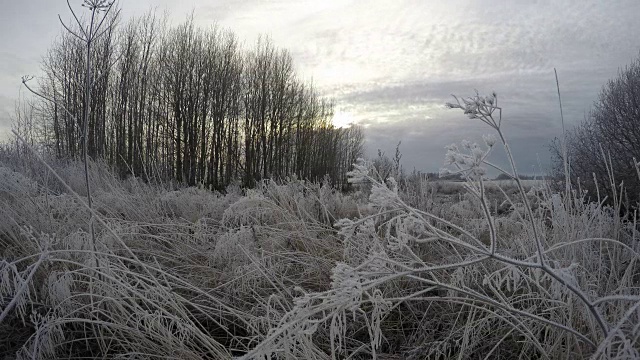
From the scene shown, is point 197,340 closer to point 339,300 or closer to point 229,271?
point 229,271

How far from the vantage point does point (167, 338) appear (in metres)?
2.19

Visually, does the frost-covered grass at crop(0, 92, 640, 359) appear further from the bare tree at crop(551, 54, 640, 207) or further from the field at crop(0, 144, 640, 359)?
the bare tree at crop(551, 54, 640, 207)

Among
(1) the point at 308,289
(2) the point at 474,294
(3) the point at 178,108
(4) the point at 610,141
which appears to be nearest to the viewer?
(2) the point at 474,294

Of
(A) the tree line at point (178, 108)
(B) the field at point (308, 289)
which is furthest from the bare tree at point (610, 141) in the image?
(A) the tree line at point (178, 108)

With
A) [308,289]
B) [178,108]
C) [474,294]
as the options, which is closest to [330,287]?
[308,289]

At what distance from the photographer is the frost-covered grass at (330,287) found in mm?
1332

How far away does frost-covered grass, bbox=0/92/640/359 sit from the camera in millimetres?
1332

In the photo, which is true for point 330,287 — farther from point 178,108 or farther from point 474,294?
point 178,108

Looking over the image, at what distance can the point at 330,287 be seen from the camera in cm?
301

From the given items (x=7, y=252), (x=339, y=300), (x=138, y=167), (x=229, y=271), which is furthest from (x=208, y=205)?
(x=138, y=167)

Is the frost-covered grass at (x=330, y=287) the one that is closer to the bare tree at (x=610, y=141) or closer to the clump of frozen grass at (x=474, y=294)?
the clump of frozen grass at (x=474, y=294)

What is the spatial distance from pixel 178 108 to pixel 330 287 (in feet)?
68.6

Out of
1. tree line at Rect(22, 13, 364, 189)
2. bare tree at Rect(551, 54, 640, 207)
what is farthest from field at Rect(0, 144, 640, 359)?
tree line at Rect(22, 13, 364, 189)

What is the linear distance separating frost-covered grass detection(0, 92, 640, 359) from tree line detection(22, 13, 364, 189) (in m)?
16.6
